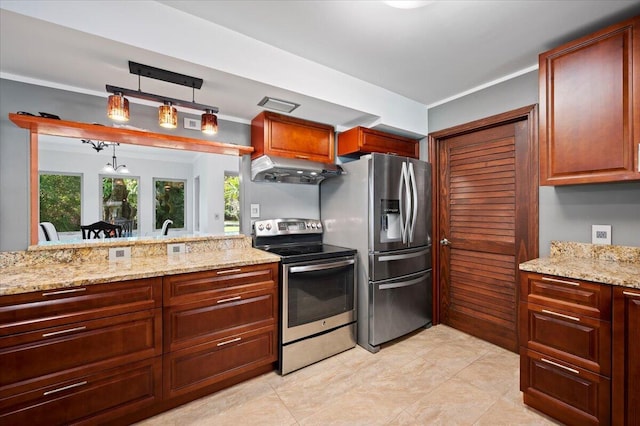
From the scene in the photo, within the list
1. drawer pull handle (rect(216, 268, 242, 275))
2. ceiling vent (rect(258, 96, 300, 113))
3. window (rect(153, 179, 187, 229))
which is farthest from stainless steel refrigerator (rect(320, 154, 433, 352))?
window (rect(153, 179, 187, 229))

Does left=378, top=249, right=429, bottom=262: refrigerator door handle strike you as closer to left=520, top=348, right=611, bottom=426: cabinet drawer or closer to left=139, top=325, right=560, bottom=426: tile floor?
left=139, top=325, right=560, bottom=426: tile floor

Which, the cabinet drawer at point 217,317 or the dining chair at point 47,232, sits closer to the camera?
the cabinet drawer at point 217,317

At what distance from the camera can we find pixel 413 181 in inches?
108

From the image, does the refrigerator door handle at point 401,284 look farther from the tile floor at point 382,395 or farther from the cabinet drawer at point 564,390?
the cabinet drawer at point 564,390

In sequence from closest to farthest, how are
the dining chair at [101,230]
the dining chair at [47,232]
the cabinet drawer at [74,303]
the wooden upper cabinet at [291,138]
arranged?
1. the cabinet drawer at [74,303]
2. the dining chair at [47,232]
3. the dining chair at [101,230]
4. the wooden upper cabinet at [291,138]

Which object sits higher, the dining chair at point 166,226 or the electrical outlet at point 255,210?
the electrical outlet at point 255,210

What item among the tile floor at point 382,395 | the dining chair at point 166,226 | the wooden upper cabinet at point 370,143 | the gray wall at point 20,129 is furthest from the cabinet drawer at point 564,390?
the gray wall at point 20,129

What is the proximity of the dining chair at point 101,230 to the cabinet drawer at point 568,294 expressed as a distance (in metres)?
3.13

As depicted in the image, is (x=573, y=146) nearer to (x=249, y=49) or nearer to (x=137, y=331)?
(x=249, y=49)

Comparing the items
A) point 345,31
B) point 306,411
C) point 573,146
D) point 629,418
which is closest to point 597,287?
point 629,418

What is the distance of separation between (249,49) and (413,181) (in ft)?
6.14

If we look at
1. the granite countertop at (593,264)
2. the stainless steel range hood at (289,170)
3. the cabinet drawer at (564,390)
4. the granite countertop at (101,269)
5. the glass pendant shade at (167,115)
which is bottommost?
the cabinet drawer at (564,390)

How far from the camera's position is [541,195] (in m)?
2.23

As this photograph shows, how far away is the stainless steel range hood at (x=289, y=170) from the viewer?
2396mm
